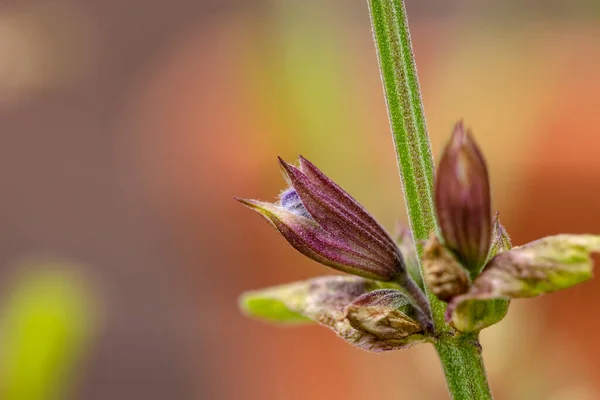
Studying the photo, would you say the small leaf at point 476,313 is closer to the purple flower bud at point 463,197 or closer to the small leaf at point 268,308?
the purple flower bud at point 463,197

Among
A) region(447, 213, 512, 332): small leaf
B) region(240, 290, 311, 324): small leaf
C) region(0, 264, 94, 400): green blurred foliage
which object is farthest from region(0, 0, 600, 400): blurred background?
region(447, 213, 512, 332): small leaf

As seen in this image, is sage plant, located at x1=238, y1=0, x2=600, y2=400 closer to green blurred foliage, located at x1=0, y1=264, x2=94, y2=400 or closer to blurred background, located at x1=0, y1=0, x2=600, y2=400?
blurred background, located at x1=0, y1=0, x2=600, y2=400

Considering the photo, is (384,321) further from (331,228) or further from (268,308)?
(268,308)

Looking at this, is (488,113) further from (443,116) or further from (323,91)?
(323,91)

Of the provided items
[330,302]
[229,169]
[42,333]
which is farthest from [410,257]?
[229,169]

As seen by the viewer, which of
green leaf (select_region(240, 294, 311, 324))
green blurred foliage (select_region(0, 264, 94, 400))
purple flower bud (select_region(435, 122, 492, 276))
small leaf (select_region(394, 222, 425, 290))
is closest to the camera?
purple flower bud (select_region(435, 122, 492, 276))

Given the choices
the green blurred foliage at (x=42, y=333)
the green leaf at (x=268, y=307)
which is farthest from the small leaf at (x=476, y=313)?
the green blurred foliage at (x=42, y=333)
